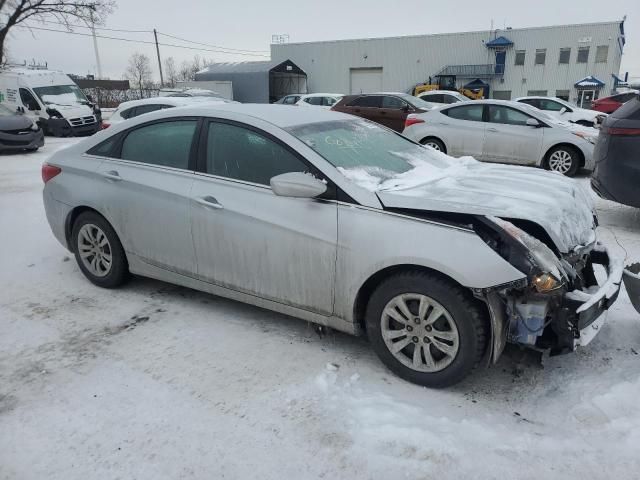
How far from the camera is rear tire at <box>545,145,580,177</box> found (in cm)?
923

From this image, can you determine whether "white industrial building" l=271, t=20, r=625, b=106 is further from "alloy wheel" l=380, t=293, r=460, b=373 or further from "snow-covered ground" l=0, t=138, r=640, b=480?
"alloy wheel" l=380, t=293, r=460, b=373

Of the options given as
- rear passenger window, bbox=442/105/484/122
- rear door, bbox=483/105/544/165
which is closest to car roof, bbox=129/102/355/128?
rear door, bbox=483/105/544/165

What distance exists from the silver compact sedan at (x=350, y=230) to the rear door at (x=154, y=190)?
12mm

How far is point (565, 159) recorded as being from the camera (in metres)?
9.30

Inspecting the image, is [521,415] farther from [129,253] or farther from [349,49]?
[349,49]

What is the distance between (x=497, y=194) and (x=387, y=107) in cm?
1172

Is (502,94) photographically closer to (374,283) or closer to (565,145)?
(565,145)

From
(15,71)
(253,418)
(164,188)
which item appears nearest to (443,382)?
(253,418)

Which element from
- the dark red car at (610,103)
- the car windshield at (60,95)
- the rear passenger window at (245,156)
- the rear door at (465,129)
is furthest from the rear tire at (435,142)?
the car windshield at (60,95)

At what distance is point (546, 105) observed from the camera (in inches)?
606

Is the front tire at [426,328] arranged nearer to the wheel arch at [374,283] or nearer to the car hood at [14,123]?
the wheel arch at [374,283]

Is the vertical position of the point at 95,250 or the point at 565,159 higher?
the point at 95,250

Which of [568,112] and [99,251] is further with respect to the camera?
[568,112]

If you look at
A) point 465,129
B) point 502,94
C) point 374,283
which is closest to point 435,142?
point 465,129
